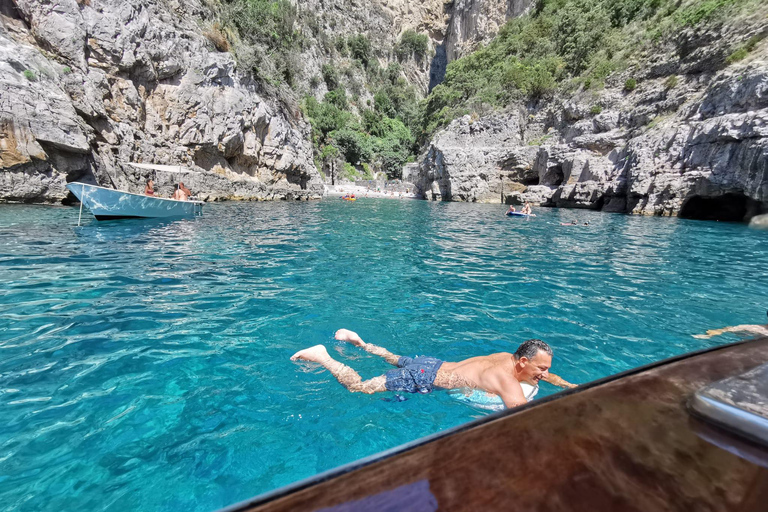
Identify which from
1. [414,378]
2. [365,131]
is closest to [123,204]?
[414,378]

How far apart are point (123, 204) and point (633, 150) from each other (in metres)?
25.4

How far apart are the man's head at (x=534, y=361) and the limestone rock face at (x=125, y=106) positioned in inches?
706

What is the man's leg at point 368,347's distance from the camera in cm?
355

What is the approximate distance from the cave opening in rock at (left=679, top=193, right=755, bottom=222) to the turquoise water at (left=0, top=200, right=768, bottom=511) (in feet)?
36.2

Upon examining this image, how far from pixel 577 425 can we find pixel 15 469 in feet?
10.3

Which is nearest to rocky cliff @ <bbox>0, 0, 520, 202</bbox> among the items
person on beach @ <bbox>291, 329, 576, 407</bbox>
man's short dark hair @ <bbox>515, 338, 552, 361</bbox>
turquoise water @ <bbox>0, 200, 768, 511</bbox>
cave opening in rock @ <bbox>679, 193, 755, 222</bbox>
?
turquoise water @ <bbox>0, 200, 768, 511</bbox>

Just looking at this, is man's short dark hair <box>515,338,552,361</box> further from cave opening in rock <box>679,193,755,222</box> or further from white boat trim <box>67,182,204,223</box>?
cave opening in rock <box>679,193,755,222</box>

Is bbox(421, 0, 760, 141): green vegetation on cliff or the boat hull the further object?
bbox(421, 0, 760, 141): green vegetation on cliff

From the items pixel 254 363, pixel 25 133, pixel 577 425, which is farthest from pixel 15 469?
pixel 25 133

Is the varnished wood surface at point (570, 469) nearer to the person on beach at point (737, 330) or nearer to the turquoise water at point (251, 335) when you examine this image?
the turquoise water at point (251, 335)

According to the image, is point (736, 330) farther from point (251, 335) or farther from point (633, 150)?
point (633, 150)

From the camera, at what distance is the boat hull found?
1051cm

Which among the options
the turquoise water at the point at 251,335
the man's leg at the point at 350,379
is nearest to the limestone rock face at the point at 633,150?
the turquoise water at the point at 251,335

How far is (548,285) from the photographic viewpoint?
19.6ft
